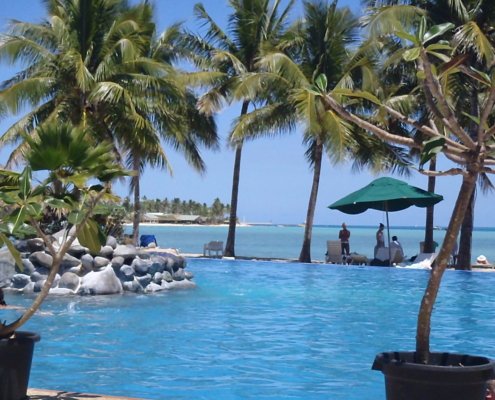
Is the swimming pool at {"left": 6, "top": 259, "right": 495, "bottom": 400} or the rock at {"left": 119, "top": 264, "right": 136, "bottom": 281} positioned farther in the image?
the rock at {"left": 119, "top": 264, "right": 136, "bottom": 281}

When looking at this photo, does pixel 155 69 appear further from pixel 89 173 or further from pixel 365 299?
pixel 89 173

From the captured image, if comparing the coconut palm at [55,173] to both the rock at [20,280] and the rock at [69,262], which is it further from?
the rock at [20,280]

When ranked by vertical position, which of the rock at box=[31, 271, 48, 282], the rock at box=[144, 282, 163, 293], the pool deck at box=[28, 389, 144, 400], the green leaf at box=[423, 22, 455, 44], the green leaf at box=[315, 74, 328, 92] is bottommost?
the rock at box=[144, 282, 163, 293]

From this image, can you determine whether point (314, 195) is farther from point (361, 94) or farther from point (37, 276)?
point (361, 94)

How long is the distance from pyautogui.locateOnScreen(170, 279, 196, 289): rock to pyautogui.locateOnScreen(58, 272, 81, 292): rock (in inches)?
88.3

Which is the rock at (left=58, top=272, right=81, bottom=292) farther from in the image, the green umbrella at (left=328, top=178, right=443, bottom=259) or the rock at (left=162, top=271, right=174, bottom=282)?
the green umbrella at (left=328, top=178, right=443, bottom=259)

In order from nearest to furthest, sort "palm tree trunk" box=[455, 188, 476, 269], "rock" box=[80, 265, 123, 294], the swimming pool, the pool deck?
the pool deck < the swimming pool < "rock" box=[80, 265, 123, 294] < "palm tree trunk" box=[455, 188, 476, 269]

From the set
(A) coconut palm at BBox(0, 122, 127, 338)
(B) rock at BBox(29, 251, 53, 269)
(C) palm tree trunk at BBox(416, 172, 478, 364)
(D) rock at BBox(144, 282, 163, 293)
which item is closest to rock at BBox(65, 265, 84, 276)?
(B) rock at BBox(29, 251, 53, 269)

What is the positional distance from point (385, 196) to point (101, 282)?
7.96 meters

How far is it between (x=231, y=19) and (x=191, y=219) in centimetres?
9455

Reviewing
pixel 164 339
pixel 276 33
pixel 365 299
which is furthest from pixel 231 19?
pixel 164 339

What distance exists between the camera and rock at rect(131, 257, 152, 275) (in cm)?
1432

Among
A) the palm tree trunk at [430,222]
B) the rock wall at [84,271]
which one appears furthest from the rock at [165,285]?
the palm tree trunk at [430,222]

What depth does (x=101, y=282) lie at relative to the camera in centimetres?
1340
